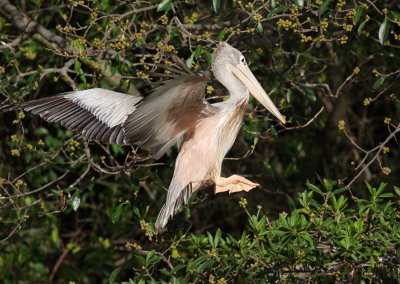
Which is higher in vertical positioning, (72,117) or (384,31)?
(384,31)

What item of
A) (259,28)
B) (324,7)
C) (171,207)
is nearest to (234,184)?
(171,207)

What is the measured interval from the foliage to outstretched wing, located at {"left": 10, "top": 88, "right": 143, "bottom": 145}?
17cm

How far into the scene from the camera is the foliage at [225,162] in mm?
5543


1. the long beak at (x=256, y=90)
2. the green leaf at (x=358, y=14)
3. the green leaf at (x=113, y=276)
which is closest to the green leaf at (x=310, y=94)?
the long beak at (x=256, y=90)

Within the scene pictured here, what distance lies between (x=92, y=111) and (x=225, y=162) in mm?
2222

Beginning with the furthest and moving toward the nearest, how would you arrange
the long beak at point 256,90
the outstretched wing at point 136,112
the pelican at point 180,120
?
the long beak at point 256,90, the pelican at point 180,120, the outstretched wing at point 136,112

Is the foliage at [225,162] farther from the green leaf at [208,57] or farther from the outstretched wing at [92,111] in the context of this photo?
the outstretched wing at [92,111]

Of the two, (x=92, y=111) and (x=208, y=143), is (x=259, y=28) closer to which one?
(x=208, y=143)

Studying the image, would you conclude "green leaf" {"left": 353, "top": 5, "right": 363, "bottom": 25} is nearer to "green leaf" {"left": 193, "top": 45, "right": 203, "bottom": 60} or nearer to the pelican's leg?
"green leaf" {"left": 193, "top": 45, "right": 203, "bottom": 60}

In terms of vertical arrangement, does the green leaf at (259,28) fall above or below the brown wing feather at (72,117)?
above

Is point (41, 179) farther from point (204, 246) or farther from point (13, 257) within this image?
point (204, 246)

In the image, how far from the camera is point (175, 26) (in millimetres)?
6789

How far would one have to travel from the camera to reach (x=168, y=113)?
5.95 m

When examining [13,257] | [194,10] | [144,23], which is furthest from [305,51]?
[13,257]
